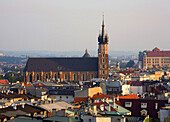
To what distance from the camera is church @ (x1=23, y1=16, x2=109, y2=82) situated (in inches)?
6043

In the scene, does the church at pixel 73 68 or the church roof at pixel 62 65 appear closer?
the church at pixel 73 68

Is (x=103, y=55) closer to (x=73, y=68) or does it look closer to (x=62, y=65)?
(x=73, y=68)

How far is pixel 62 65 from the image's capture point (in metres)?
160

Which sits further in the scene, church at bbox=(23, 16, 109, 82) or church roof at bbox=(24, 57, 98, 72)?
church roof at bbox=(24, 57, 98, 72)

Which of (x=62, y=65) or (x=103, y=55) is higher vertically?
(x=103, y=55)

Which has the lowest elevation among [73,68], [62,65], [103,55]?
[73,68]

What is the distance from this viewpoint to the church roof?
15645cm

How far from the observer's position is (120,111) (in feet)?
183

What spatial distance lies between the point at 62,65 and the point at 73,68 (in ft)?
13.0

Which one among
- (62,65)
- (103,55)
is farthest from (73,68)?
(103,55)

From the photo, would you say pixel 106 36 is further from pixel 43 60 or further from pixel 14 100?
pixel 14 100

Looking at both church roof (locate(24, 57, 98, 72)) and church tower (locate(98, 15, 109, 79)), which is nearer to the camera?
church tower (locate(98, 15, 109, 79))

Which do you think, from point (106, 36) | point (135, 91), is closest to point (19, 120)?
point (135, 91)

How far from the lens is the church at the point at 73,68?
154m
